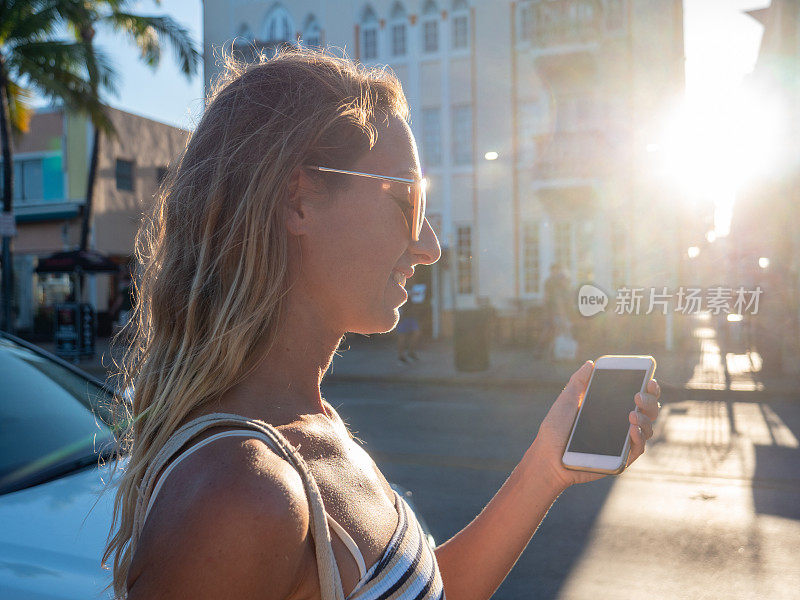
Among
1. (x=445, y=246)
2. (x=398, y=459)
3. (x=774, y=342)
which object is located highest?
(x=445, y=246)

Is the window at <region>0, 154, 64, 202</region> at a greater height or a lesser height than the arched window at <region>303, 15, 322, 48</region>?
lesser

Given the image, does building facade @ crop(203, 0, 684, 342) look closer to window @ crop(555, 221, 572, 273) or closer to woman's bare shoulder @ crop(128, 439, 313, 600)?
window @ crop(555, 221, 572, 273)

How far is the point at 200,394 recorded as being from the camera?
101 centimetres

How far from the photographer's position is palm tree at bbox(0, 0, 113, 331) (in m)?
15.1

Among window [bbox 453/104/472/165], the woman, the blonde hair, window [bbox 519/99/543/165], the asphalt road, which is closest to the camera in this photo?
the woman

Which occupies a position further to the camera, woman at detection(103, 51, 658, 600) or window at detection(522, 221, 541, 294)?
window at detection(522, 221, 541, 294)

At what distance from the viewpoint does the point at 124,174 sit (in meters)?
25.3

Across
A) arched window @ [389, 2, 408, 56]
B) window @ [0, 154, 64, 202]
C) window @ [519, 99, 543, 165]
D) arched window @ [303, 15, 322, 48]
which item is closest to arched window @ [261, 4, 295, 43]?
arched window @ [303, 15, 322, 48]

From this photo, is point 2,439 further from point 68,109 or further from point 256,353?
point 68,109

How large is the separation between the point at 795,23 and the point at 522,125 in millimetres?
6508

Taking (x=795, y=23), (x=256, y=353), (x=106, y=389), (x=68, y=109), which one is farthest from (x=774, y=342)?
(x=68, y=109)

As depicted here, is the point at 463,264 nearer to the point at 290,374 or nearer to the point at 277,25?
the point at 277,25

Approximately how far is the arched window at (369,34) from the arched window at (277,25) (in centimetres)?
212

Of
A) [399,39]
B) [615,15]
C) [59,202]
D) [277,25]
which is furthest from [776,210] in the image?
[59,202]
